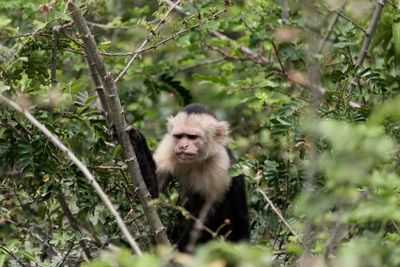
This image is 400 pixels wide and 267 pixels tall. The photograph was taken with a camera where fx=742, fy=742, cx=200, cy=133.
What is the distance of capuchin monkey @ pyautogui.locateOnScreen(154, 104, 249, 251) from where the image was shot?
639 centimetres

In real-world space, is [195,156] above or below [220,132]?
below

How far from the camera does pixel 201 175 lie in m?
6.56

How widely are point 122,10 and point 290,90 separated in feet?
9.84

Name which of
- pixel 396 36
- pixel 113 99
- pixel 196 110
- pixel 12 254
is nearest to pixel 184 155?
pixel 196 110

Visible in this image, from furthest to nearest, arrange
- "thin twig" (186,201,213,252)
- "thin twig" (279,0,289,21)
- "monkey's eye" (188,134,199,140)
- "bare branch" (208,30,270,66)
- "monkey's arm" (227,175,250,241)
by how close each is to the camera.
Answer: "bare branch" (208,30,270,66)
"thin twig" (279,0,289,21)
"monkey's eye" (188,134,199,140)
"monkey's arm" (227,175,250,241)
"thin twig" (186,201,213,252)

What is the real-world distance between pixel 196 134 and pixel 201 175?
366mm

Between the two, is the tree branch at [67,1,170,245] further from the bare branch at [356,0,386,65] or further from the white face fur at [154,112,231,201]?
the bare branch at [356,0,386,65]

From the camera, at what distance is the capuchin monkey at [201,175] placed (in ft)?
21.0

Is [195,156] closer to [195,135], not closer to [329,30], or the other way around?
[195,135]

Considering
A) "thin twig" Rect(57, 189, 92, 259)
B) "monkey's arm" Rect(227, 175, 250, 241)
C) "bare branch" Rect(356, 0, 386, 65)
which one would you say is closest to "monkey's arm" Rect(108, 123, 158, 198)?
"thin twig" Rect(57, 189, 92, 259)

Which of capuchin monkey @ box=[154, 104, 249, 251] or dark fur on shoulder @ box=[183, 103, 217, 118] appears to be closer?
capuchin monkey @ box=[154, 104, 249, 251]

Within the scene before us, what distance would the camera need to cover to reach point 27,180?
6000mm

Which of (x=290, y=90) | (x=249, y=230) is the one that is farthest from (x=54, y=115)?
(x=290, y=90)

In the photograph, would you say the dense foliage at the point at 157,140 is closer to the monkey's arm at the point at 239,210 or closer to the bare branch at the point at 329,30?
the bare branch at the point at 329,30
